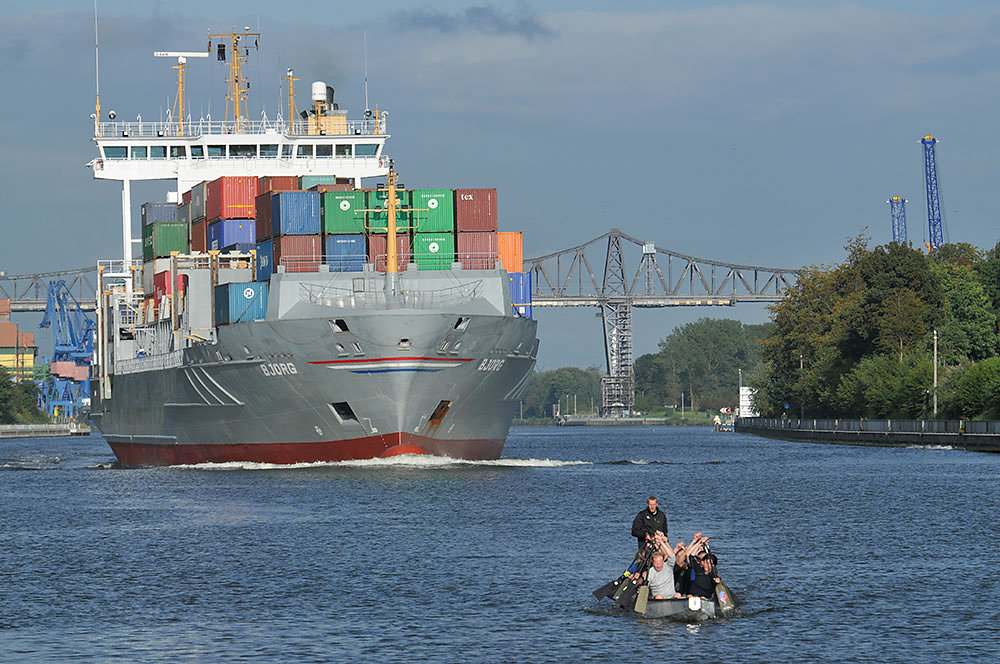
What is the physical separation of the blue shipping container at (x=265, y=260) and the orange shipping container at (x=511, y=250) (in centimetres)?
1089

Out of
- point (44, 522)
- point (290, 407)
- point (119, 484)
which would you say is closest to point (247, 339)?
point (290, 407)

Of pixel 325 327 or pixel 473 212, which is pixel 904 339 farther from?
pixel 325 327

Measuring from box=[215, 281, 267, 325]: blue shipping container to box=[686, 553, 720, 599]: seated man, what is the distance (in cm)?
4124

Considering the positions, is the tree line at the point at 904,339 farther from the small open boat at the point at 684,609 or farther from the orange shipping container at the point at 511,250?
the small open boat at the point at 684,609

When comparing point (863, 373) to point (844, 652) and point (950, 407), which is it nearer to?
point (950, 407)

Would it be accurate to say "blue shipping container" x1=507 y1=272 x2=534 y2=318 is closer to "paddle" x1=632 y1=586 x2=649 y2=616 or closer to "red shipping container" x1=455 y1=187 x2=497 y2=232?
"red shipping container" x1=455 y1=187 x2=497 y2=232

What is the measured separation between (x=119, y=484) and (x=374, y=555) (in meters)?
32.6

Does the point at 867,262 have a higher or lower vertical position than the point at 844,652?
higher

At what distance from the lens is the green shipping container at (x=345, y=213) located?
70.2m

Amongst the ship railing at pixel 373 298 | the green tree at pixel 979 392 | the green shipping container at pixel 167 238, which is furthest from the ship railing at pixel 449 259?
the green tree at pixel 979 392

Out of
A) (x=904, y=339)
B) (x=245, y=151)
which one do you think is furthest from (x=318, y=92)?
(x=904, y=339)

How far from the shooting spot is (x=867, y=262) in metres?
129

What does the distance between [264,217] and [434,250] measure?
8.18 metres

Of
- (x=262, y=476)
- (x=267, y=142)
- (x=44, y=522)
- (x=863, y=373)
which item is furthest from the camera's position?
(x=863, y=373)
